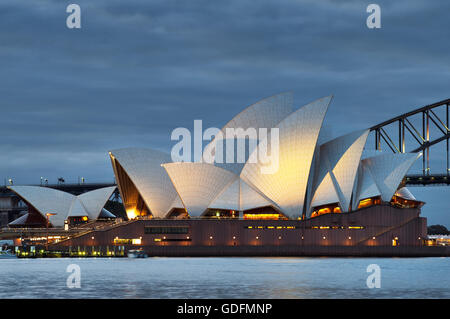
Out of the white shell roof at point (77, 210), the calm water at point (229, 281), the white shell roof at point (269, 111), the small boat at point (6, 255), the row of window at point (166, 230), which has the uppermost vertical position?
the white shell roof at point (269, 111)

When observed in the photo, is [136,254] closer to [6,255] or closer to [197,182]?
[197,182]

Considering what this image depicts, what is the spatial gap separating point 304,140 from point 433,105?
49931 mm

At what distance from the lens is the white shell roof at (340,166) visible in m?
110

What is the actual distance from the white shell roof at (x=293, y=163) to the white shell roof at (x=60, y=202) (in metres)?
39.5

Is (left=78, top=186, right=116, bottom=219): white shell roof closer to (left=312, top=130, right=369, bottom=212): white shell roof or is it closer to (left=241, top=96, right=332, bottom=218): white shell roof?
(left=241, top=96, right=332, bottom=218): white shell roof

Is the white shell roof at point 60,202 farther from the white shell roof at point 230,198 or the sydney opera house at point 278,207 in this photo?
the white shell roof at point 230,198

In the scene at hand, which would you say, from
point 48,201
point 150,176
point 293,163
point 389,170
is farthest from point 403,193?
point 48,201

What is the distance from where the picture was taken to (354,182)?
378 feet

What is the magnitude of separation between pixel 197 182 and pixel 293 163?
14.5 metres

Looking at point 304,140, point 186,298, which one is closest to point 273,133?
point 304,140

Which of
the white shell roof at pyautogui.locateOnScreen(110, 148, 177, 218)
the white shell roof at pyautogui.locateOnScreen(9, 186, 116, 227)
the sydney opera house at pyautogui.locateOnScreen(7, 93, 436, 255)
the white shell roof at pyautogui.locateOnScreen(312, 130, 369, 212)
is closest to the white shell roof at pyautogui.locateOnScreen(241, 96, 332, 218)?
the sydney opera house at pyautogui.locateOnScreen(7, 93, 436, 255)

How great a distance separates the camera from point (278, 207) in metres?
116

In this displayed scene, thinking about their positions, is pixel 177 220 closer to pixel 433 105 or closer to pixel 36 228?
pixel 36 228

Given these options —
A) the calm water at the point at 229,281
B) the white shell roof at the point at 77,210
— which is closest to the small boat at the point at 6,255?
the white shell roof at the point at 77,210
